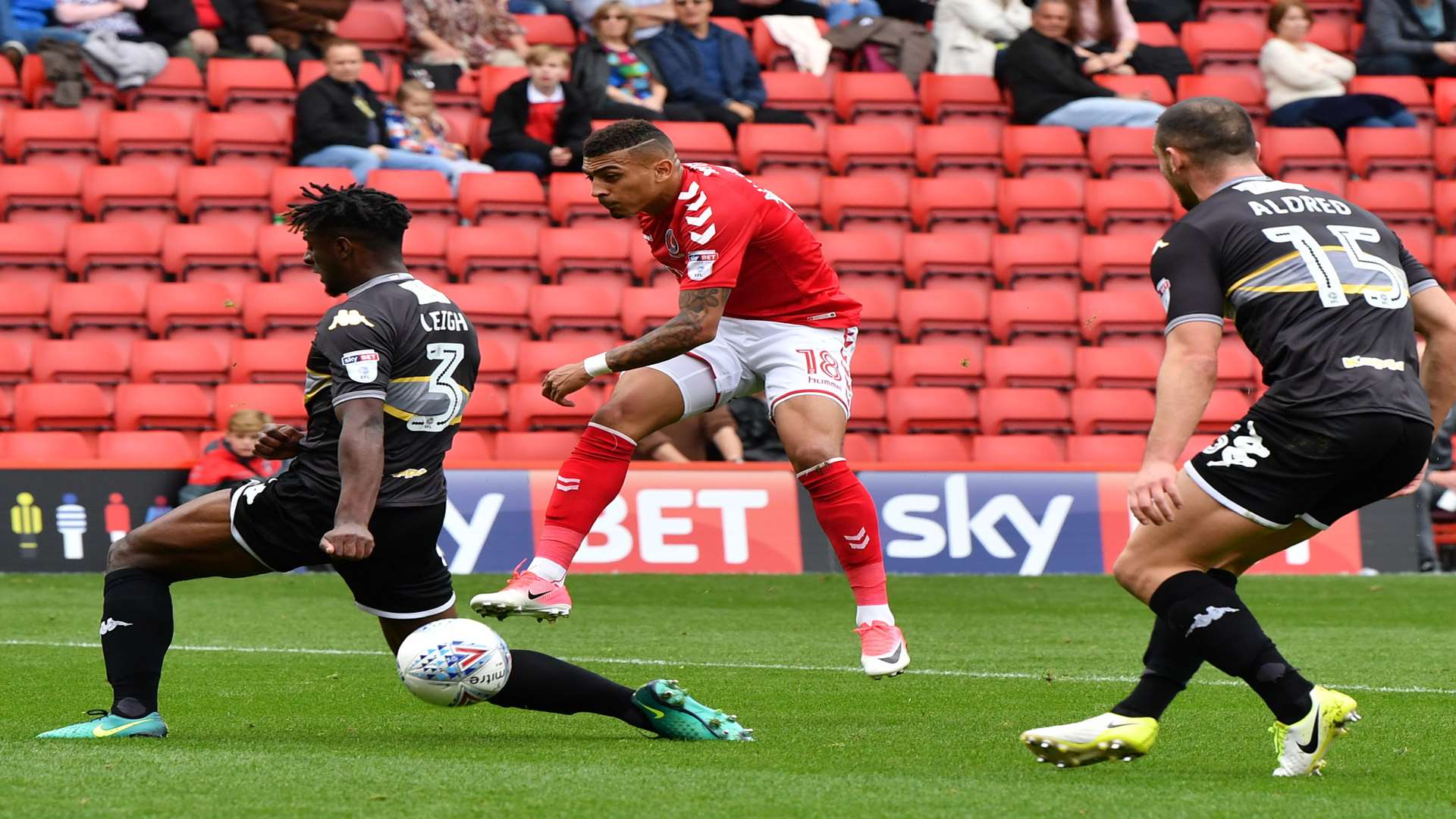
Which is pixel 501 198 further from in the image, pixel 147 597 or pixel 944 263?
pixel 147 597

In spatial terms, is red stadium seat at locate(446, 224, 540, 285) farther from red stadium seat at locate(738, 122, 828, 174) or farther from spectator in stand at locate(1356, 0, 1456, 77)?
spectator in stand at locate(1356, 0, 1456, 77)

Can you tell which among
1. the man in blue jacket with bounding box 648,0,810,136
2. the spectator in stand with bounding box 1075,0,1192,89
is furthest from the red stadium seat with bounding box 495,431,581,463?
the spectator in stand with bounding box 1075,0,1192,89

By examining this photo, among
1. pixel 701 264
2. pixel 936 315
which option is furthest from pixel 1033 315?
pixel 701 264

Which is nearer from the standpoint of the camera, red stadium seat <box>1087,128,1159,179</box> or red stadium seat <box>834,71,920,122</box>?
red stadium seat <box>1087,128,1159,179</box>

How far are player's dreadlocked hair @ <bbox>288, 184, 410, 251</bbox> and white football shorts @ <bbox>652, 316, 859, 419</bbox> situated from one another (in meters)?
1.57

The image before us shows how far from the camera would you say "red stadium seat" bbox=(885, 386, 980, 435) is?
15547mm

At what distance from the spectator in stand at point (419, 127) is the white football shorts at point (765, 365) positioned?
10.0m

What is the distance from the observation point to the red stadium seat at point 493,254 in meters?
16.3

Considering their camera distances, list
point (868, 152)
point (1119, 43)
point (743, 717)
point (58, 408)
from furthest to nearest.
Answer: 1. point (1119, 43)
2. point (868, 152)
3. point (58, 408)
4. point (743, 717)

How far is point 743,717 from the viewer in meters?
7.04

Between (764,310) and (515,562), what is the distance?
6.71 metres

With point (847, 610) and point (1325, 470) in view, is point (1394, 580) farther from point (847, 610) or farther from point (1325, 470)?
point (1325, 470)

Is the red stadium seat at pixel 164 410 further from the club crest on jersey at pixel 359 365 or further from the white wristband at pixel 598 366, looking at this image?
the club crest on jersey at pixel 359 365

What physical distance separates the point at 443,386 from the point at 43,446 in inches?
376
